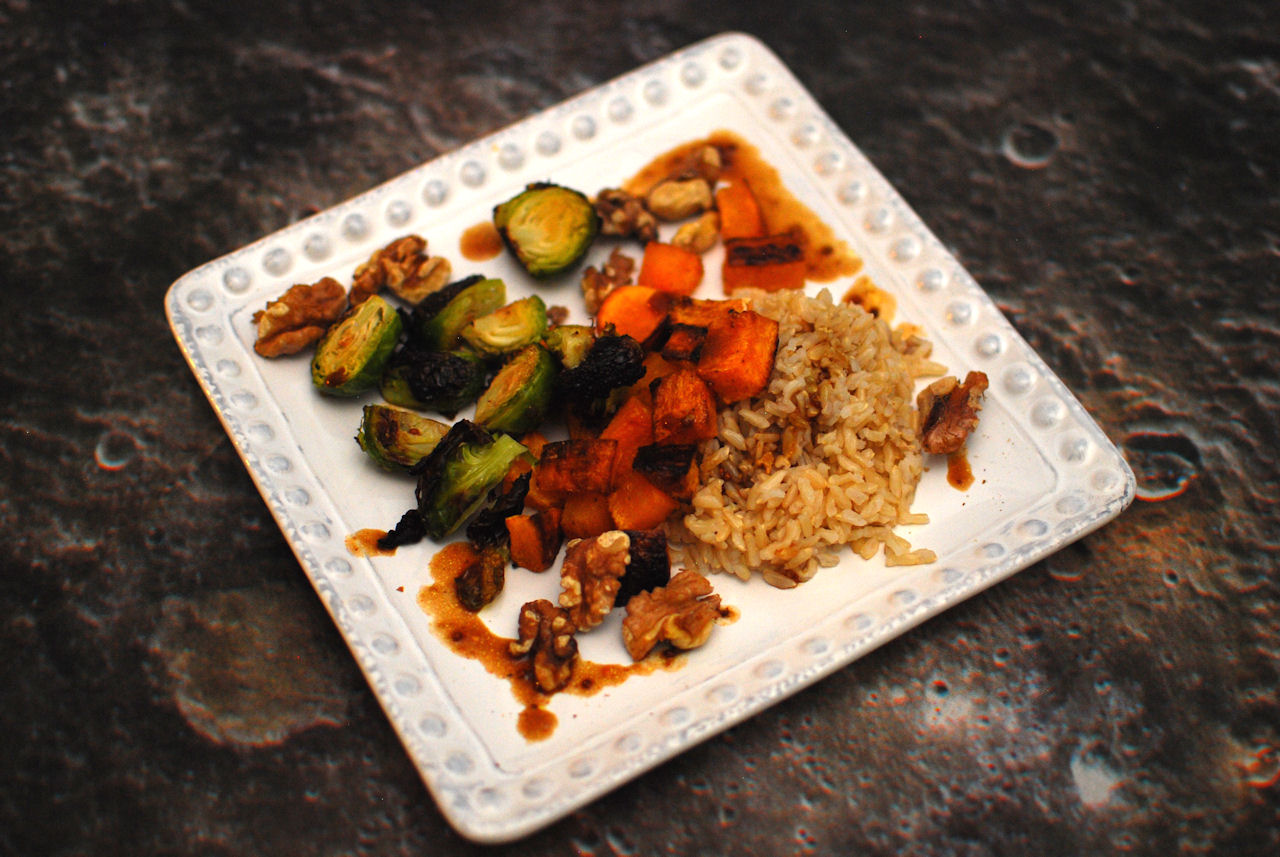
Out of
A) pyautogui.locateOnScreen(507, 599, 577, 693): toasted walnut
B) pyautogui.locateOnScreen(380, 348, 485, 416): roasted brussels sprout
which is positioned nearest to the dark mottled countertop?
pyautogui.locateOnScreen(507, 599, 577, 693): toasted walnut

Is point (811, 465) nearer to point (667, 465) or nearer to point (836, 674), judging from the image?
point (667, 465)

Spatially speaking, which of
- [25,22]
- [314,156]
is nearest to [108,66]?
[25,22]

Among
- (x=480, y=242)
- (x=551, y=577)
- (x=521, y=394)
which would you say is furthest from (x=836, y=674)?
(x=480, y=242)

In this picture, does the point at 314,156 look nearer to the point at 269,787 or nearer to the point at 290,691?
the point at 290,691

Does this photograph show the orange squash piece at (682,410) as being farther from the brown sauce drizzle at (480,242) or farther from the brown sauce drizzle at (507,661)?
the brown sauce drizzle at (480,242)

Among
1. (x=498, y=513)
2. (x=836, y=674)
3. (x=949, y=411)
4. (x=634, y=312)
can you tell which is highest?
(x=634, y=312)

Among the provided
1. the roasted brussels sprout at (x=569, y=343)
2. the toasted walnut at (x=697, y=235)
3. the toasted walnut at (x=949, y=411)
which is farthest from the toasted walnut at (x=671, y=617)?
the toasted walnut at (x=697, y=235)
